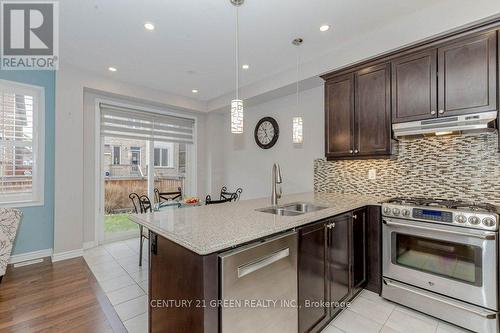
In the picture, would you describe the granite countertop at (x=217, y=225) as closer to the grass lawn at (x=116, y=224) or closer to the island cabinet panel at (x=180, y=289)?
the island cabinet panel at (x=180, y=289)

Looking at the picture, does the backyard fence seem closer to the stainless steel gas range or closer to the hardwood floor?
the hardwood floor

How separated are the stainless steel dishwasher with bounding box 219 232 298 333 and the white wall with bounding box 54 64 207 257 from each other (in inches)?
139

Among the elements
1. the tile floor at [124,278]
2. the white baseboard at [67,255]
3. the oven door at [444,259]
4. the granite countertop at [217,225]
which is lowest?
the tile floor at [124,278]

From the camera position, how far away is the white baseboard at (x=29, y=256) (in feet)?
10.9

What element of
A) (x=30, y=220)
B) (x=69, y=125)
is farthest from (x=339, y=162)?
(x=30, y=220)

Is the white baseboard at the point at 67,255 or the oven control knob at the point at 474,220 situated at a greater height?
the oven control knob at the point at 474,220

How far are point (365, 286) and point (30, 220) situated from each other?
4.59 m

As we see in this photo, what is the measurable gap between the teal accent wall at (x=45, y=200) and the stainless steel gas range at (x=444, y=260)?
4.55 m

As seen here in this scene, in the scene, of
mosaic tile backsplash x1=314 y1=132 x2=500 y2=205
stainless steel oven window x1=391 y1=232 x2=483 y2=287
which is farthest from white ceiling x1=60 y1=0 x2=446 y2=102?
stainless steel oven window x1=391 y1=232 x2=483 y2=287

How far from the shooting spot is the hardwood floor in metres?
2.07

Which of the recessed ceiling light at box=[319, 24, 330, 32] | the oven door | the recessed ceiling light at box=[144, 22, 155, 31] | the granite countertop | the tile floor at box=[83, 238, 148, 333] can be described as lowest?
the tile floor at box=[83, 238, 148, 333]

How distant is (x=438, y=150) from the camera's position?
2.61 meters

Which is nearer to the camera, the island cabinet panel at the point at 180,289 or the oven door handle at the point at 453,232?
the island cabinet panel at the point at 180,289

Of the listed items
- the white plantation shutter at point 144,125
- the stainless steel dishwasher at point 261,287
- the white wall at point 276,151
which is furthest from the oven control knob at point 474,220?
the white plantation shutter at point 144,125
